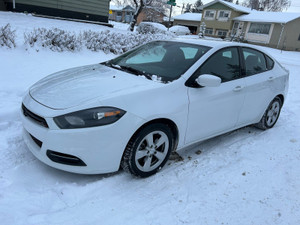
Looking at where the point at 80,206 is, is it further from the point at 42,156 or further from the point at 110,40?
the point at 110,40

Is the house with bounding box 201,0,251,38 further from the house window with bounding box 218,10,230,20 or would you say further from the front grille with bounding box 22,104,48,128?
the front grille with bounding box 22,104,48,128

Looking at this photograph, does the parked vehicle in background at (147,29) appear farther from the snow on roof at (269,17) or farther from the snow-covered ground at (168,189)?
the snow on roof at (269,17)

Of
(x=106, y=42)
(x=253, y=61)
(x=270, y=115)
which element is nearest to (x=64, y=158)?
(x=253, y=61)

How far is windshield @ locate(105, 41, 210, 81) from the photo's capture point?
3.37 meters

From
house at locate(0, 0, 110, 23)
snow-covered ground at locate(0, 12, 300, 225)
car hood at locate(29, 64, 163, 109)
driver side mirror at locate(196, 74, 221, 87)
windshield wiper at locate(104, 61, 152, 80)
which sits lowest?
snow-covered ground at locate(0, 12, 300, 225)

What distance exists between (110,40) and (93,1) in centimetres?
824

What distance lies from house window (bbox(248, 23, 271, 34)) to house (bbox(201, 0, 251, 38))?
3.24 metres

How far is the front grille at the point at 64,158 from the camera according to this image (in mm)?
2590

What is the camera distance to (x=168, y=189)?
2.93 m

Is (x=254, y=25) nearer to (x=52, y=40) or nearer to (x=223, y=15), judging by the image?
(x=223, y=15)

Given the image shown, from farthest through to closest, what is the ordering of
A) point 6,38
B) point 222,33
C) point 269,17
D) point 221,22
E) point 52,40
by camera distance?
point 222,33, point 221,22, point 269,17, point 52,40, point 6,38

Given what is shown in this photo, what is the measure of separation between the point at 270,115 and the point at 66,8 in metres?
13.3

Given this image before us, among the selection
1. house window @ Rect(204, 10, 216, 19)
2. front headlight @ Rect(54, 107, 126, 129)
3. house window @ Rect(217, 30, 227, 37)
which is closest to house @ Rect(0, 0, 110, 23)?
front headlight @ Rect(54, 107, 126, 129)

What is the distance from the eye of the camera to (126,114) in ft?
8.68
